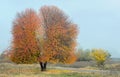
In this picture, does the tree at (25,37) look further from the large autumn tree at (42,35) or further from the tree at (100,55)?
the tree at (100,55)

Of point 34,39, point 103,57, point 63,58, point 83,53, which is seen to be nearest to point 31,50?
point 34,39

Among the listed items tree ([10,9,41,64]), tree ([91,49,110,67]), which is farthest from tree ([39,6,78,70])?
tree ([91,49,110,67])

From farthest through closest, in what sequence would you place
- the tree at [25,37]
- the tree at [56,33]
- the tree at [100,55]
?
the tree at [100,55] → the tree at [56,33] → the tree at [25,37]

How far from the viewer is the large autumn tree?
202 feet

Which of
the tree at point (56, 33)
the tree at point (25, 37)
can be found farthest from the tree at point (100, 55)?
the tree at point (25, 37)

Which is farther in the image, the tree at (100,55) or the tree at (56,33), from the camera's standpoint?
the tree at (100,55)

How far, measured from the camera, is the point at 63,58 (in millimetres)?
63875

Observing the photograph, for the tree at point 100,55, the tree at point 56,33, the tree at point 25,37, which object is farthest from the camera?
the tree at point 100,55

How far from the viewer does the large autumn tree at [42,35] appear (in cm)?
6162

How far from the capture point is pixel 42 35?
6259 centimetres

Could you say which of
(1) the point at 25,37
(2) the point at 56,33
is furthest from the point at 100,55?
(1) the point at 25,37

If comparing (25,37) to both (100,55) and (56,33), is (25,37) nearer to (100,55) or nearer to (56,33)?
(56,33)

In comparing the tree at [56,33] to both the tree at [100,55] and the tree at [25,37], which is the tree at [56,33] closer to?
the tree at [25,37]

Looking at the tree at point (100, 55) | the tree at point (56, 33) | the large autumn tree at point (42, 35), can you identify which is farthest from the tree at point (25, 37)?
the tree at point (100, 55)
